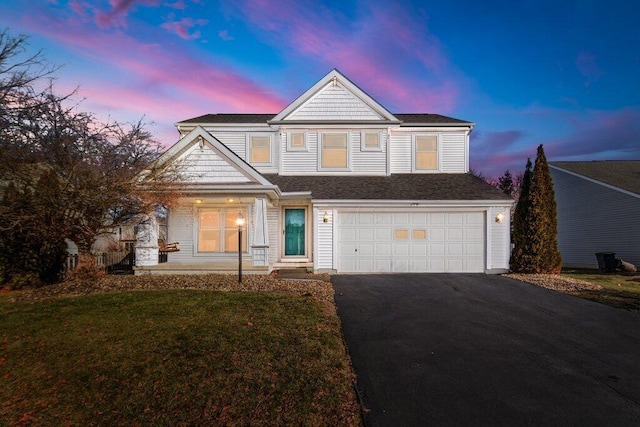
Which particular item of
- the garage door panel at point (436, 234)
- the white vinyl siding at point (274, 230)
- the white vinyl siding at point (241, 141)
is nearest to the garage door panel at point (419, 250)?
the garage door panel at point (436, 234)

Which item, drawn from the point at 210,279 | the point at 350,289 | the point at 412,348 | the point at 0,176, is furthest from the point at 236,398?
the point at 0,176

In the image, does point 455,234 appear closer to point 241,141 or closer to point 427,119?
point 427,119

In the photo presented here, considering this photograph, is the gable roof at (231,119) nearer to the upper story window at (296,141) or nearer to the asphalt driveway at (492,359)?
the upper story window at (296,141)

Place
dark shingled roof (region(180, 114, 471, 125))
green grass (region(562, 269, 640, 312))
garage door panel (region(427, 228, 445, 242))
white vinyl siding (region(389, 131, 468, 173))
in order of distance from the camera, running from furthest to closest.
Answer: dark shingled roof (region(180, 114, 471, 125)) < white vinyl siding (region(389, 131, 468, 173)) < garage door panel (region(427, 228, 445, 242)) < green grass (region(562, 269, 640, 312))

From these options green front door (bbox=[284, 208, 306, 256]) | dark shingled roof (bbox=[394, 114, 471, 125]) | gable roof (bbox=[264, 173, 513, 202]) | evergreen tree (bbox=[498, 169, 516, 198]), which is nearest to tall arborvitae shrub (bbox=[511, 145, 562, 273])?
gable roof (bbox=[264, 173, 513, 202])

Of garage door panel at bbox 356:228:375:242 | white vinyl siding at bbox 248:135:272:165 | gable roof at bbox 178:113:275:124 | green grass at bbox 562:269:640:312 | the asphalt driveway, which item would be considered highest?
gable roof at bbox 178:113:275:124

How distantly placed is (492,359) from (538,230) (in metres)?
10.1

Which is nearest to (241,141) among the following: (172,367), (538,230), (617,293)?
(172,367)

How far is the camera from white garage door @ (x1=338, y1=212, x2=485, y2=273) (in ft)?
44.3

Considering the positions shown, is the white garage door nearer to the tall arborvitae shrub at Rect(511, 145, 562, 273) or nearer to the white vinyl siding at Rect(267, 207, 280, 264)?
the tall arborvitae shrub at Rect(511, 145, 562, 273)

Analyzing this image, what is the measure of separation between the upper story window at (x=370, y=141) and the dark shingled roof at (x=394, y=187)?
141 centimetres

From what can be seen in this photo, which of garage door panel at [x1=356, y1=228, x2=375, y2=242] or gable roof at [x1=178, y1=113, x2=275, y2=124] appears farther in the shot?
gable roof at [x1=178, y1=113, x2=275, y2=124]

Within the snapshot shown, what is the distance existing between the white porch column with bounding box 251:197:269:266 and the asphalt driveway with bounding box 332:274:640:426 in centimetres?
383

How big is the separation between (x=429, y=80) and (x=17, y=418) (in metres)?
21.0
